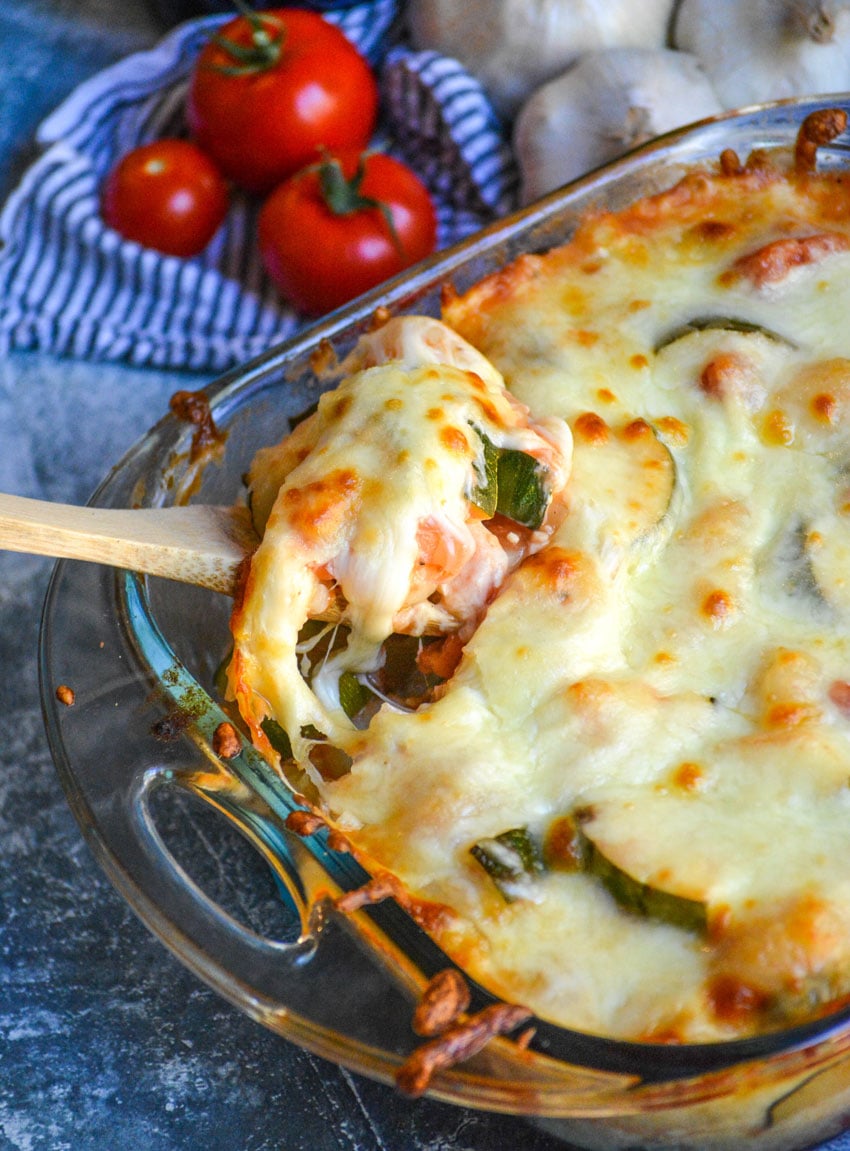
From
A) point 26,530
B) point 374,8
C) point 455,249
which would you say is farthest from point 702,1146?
point 374,8

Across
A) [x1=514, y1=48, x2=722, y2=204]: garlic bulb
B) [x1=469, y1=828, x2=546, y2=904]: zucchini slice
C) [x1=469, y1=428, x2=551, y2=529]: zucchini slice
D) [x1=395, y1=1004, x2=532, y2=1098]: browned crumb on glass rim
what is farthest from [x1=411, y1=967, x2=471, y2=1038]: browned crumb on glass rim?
[x1=514, y1=48, x2=722, y2=204]: garlic bulb

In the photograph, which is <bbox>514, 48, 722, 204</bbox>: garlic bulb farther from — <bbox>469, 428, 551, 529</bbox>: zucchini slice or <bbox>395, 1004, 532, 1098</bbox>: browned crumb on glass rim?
<bbox>395, 1004, 532, 1098</bbox>: browned crumb on glass rim

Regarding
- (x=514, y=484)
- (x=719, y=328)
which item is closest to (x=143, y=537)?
(x=514, y=484)

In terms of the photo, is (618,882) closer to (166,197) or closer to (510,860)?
(510,860)

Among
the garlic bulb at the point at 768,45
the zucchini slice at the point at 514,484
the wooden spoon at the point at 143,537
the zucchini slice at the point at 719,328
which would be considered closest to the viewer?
the wooden spoon at the point at 143,537

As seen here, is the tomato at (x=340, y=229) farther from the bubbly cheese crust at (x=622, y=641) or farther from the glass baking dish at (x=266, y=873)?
the bubbly cheese crust at (x=622, y=641)

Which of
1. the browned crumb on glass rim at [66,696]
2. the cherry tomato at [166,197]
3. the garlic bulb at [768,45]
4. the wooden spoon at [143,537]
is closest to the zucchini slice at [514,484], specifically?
the wooden spoon at [143,537]
